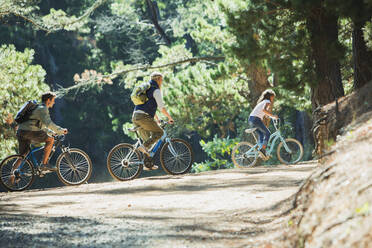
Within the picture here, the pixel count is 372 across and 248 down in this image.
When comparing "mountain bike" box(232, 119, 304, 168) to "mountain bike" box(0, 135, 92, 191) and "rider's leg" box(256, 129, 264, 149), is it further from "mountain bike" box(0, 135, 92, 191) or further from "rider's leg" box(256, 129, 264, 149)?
"mountain bike" box(0, 135, 92, 191)

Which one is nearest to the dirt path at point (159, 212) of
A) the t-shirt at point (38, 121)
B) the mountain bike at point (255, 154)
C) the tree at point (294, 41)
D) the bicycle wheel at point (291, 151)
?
the t-shirt at point (38, 121)

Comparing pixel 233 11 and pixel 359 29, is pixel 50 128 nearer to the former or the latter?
pixel 233 11

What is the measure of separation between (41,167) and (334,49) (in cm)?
518

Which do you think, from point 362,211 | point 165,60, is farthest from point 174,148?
point 165,60

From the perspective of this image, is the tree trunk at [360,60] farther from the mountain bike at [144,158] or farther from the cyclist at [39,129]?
the cyclist at [39,129]

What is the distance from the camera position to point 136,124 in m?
9.55

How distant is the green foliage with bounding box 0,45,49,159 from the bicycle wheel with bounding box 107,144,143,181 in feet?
32.1

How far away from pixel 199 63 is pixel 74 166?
1129 centimetres

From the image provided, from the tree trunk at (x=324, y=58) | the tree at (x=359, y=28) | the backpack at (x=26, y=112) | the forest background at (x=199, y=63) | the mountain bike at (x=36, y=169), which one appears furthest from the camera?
the mountain bike at (x=36, y=169)

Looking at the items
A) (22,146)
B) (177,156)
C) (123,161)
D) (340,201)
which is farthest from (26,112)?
(340,201)

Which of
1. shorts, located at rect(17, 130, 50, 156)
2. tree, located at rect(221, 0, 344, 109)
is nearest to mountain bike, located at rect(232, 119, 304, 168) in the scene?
tree, located at rect(221, 0, 344, 109)

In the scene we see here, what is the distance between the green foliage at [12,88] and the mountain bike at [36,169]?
365 inches

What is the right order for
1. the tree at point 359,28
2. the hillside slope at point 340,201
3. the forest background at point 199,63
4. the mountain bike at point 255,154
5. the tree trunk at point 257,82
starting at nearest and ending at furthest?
1. the hillside slope at point 340,201
2. the tree at point 359,28
3. the forest background at point 199,63
4. the mountain bike at point 255,154
5. the tree trunk at point 257,82

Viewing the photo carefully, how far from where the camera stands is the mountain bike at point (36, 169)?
9.50 meters
